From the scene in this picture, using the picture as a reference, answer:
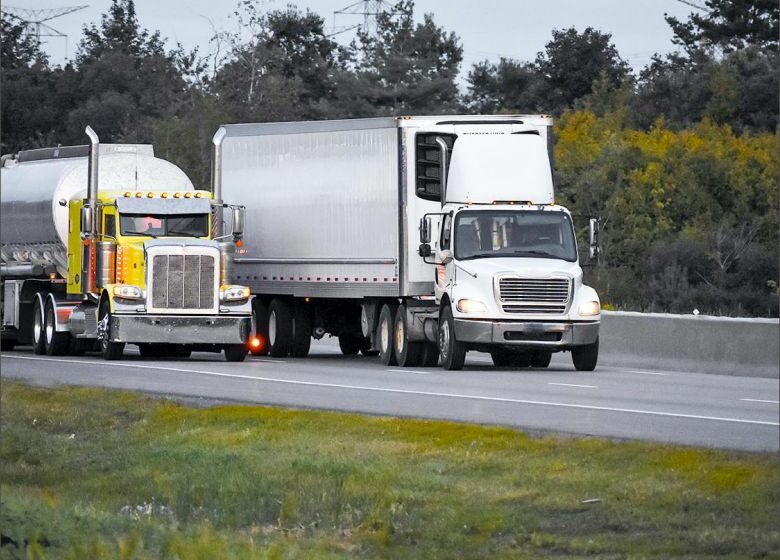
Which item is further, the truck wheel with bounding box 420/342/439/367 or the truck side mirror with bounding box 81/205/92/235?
the truck side mirror with bounding box 81/205/92/235

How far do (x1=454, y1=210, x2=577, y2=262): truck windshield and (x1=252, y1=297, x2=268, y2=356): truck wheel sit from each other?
20.6 feet

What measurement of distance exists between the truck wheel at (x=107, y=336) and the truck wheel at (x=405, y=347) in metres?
4.35

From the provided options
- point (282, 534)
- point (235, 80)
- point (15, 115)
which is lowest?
point (282, 534)

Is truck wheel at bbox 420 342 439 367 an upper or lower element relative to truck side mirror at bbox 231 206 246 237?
lower

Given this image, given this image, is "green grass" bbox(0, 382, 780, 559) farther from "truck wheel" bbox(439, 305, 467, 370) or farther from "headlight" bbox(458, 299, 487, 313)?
"truck wheel" bbox(439, 305, 467, 370)

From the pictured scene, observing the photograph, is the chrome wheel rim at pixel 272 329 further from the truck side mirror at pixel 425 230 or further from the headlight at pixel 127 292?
the truck side mirror at pixel 425 230

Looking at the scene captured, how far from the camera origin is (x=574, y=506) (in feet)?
37.1

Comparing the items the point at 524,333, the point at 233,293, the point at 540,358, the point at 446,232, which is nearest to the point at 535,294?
the point at 524,333

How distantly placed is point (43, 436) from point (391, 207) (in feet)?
36.2

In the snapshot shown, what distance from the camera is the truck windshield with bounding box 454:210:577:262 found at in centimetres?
2527

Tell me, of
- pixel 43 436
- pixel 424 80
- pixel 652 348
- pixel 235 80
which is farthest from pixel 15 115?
pixel 424 80

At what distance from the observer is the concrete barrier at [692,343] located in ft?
79.5

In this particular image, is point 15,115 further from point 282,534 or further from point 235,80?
point 235,80

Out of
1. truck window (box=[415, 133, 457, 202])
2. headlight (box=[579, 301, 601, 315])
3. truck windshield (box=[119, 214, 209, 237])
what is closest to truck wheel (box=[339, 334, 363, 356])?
truck windshield (box=[119, 214, 209, 237])
